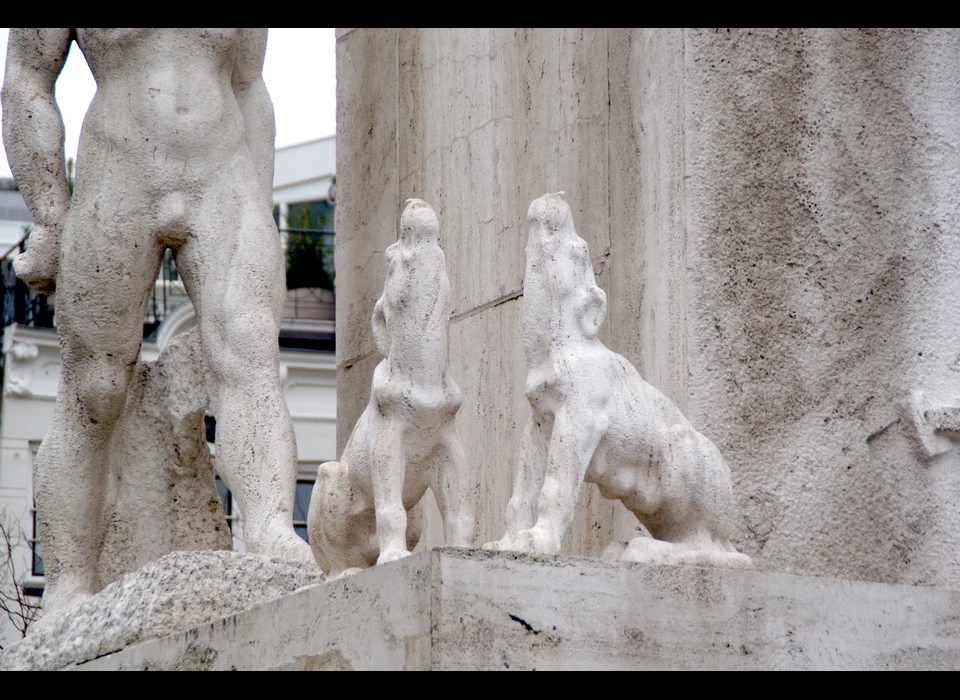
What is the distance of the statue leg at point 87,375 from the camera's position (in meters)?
7.00

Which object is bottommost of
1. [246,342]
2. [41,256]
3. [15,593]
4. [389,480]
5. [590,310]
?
[15,593]

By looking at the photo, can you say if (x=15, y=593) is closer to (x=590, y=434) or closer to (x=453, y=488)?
(x=453, y=488)

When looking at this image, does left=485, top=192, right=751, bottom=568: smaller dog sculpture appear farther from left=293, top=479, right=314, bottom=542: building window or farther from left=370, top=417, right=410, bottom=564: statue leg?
left=293, top=479, right=314, bottom=542: building window

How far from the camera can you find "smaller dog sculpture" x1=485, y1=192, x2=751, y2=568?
18.1 feet

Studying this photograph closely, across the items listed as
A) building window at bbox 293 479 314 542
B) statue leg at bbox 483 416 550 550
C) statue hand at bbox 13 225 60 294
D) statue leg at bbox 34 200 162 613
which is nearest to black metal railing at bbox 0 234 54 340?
building window at bbox 293 479 314 542

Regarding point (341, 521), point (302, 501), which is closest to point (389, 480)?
point (341, 521)

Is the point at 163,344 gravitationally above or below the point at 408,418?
below

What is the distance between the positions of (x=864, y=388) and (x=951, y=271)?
0.50m

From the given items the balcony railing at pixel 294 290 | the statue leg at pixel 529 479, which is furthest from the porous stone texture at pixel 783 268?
the balcony railing at pixel 294 290

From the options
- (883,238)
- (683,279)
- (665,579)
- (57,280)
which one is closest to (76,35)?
(57,280)

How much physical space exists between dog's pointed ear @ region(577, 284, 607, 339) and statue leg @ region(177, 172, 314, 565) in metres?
1.37

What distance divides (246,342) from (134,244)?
19.5 inches

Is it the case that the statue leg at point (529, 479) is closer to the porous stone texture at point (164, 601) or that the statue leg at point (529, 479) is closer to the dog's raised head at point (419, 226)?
the dog's raised head at point (419, 226)

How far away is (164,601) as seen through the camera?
5973 millimetres
